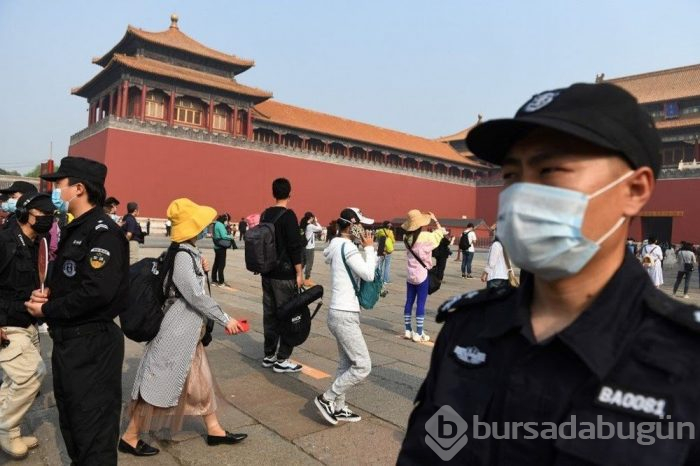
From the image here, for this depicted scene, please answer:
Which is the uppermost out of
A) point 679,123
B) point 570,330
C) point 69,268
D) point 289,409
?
point 679,123

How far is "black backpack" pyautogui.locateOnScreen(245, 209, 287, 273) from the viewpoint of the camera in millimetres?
4023

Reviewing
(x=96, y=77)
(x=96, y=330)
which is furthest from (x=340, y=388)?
(x=96, y=77)

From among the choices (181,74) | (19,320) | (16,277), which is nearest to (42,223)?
(16,277)

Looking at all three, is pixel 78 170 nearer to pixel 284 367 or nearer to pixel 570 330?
pixel 570 330

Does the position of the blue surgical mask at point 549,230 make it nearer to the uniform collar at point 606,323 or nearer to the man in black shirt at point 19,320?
the uniform collar at point 606,323

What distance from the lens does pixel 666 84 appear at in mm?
30562

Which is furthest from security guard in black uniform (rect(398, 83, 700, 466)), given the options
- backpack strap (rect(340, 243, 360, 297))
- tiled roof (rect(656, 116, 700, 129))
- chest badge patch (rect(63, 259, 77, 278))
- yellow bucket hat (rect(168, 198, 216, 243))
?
tiled roof (rect(656, 116, 700, 129))

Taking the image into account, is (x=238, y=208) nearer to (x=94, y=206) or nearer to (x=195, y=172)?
(x=195, y=172)

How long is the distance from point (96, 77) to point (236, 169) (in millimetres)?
7909

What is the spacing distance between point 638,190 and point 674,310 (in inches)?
9.4

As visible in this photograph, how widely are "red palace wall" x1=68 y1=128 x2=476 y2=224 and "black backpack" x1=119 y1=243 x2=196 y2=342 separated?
20817mm

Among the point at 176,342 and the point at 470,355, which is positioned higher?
the point at 470,355

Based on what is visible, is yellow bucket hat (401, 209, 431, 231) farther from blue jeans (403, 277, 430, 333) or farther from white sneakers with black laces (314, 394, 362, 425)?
white sneakers with black laces (314, 394, 362, 425)

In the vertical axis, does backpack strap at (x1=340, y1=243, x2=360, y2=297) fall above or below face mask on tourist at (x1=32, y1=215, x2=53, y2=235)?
below
